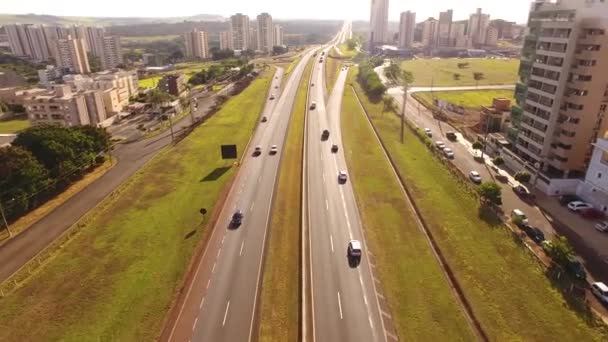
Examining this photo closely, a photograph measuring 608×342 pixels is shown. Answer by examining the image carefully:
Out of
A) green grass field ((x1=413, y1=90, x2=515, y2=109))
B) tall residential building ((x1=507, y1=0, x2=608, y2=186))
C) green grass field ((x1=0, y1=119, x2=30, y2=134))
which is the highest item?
tall residential building ((x1=507, y1=0, x2=608, y2=186))

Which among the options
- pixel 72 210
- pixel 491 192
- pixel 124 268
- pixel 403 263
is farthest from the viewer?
pixel 72 210

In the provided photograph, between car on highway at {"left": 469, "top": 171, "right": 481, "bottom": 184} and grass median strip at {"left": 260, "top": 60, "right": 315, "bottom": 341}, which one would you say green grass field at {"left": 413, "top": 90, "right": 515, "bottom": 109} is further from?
grass median strip at {"left": 260, "top": 60, "right": 315, "bottom": 341}

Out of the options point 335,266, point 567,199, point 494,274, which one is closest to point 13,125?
point 335,266

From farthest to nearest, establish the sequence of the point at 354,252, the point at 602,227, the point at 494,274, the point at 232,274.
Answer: the point at 602,227
the point at 354,252
the point at 232,274
the point at 494,274

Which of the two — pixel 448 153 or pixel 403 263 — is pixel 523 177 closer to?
pixel 448 153

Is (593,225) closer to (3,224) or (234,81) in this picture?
(3,224)

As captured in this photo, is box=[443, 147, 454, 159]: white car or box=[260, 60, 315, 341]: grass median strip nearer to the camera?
box=[260, 60, 315, 341]: grass median strip

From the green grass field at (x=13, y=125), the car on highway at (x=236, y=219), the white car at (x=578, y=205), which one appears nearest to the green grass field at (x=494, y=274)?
the white car at (x=578, y=205)

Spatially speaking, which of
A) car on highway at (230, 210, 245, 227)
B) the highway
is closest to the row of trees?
the highway
